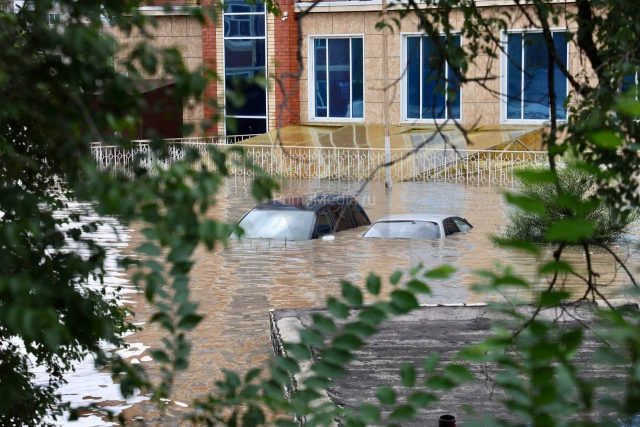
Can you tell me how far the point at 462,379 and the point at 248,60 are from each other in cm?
3594

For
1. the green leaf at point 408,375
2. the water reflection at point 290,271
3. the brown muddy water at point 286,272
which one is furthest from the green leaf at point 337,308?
the water reflection at point 290,271

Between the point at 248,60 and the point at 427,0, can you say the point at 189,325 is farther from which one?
the point at 248,60

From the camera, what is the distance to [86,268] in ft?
10.4

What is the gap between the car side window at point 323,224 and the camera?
22.2m

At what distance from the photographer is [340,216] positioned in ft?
72.4

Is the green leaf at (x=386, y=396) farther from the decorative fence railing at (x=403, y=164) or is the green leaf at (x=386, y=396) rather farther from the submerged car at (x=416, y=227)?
the decorative fence railing at (x=403, y=164)

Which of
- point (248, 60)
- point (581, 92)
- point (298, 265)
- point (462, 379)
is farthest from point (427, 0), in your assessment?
point (248, 60)

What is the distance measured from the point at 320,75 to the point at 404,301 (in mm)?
35395

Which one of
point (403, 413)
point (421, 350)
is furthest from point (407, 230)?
point (403, 413)

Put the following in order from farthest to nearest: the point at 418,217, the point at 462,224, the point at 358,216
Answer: the point at 358,216 → the point at 462,224 → the point at 418,217

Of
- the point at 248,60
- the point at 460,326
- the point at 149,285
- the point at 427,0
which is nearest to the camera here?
the point at 149,285

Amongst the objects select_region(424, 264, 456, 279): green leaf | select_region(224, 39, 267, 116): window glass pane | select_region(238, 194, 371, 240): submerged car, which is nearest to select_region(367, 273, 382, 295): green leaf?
select_region(424, 264, 456, 279): green leaf

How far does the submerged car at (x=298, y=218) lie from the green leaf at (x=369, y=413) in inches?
744

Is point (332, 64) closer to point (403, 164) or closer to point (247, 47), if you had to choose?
point (247, 47)
